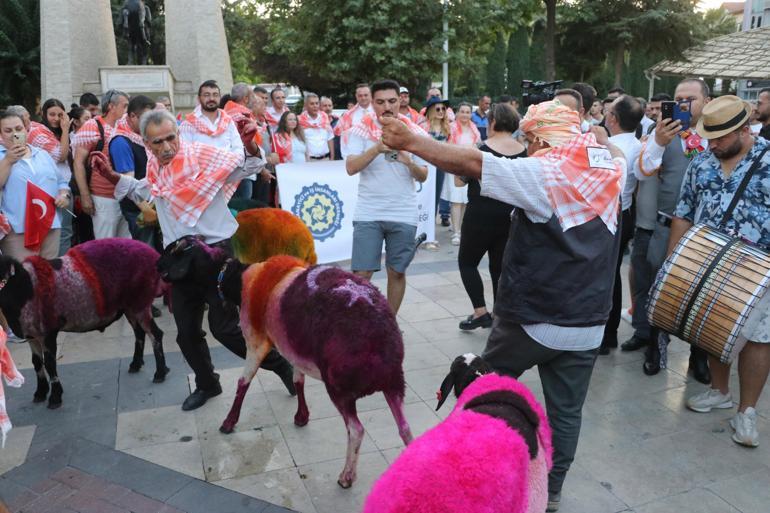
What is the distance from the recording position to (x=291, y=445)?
3705 mm

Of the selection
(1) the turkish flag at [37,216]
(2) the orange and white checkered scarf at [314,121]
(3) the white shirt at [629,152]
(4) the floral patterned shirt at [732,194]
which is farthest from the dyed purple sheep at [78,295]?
(2) the orange and white checkered scarf at [314,121]

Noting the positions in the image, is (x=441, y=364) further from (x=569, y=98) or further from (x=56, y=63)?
(x=56, y=63)

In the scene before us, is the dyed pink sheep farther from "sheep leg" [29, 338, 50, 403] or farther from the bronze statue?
the bronze statue

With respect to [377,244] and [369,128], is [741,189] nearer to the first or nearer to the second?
[377,244]

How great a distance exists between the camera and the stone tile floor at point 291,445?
126 inches

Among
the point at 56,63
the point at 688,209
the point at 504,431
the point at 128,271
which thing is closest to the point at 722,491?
the point at 688,209

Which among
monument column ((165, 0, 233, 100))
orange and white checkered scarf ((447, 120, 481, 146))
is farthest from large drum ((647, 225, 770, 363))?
monument column ((165, 0, 233, 100))

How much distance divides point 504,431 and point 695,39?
3245cm

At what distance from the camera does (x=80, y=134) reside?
591cm

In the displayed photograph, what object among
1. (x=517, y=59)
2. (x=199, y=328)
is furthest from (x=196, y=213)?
(x=517, y=59)

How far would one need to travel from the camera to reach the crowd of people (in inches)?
99.0

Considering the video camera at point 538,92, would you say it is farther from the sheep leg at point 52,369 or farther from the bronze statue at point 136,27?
the bronze statue at point 136,27

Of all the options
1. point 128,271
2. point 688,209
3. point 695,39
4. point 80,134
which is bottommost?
point 128,271

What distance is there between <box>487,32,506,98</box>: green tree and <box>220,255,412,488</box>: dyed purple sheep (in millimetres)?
29778
